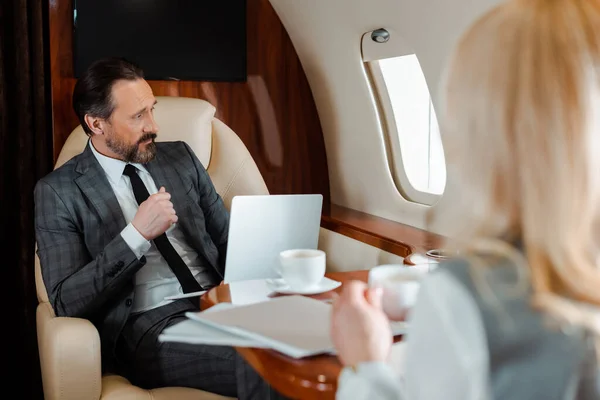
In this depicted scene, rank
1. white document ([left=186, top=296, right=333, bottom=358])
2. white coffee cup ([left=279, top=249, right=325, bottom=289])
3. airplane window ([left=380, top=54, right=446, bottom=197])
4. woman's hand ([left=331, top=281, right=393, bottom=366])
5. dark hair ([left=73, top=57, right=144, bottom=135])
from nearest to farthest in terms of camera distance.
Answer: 1. woman's hand ([left=331, top=281, right=393, bottom=366])
2. white document ([left=186, top=296, right=333, bottom=358])
3. white coffee cup ([left=279, top=249, right=325, bottom=289])
4. dark hair ([left=73, top=57, right=144, bottom=135])
5. airplane window ([left=380, top=54, right=446, bottom=197])

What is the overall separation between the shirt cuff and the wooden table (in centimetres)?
89

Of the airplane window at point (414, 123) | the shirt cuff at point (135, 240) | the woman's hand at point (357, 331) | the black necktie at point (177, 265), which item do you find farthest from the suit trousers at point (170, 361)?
the airplane window at point (414, 123)

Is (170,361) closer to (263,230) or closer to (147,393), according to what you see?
(147,393)

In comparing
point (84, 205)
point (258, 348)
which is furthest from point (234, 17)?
point (258, 348)

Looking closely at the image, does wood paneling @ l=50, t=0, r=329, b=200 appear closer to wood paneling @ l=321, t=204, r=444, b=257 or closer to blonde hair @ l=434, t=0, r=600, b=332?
wood paneling @ l=321, t=204, r=444, b=257

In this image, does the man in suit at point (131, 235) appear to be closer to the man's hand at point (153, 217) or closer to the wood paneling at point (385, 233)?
the man's hand at point (153, 217)

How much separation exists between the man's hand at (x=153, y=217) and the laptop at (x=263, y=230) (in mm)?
322

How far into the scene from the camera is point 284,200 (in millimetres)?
1857

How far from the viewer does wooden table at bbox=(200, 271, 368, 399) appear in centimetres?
108

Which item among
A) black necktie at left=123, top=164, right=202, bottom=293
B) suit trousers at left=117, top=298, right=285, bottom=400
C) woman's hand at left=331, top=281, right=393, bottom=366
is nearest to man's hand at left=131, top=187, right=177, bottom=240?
black necktie at left=123, top=164, right=202, bottom=293

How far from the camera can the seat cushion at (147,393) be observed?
1911 mm

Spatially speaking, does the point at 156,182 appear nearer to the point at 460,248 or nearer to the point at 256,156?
the point at 256,156

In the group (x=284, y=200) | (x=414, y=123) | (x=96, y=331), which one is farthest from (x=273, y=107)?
(x=96, y=331)

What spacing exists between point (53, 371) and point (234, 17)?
5.77 feet
